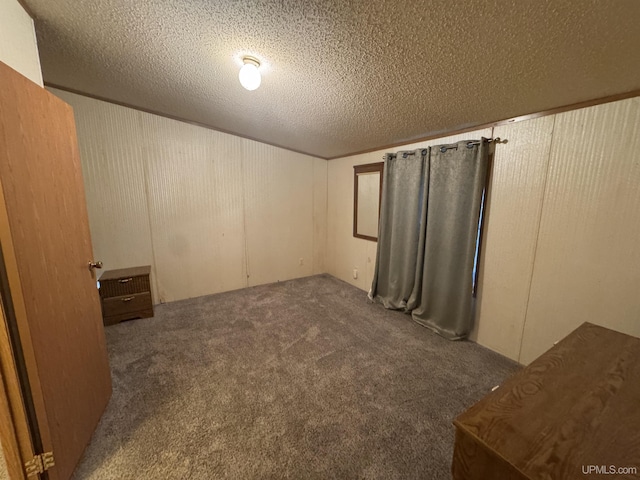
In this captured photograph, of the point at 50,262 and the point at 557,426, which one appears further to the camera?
the point at 50,262

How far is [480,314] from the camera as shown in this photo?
239cm

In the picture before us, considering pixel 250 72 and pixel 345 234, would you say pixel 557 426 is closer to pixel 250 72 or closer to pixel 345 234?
pixel 250 72

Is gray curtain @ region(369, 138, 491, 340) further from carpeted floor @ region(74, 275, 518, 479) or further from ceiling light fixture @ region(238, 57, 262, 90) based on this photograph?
ceiling light fixture @ region(238, 57, 262, 90)

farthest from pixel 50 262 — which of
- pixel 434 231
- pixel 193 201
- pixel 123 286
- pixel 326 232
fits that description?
pixel 326 232

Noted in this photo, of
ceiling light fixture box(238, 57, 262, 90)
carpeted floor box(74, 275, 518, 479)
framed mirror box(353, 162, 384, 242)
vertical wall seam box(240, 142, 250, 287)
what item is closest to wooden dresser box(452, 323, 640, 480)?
carpeted floor box(74, 275, 518, 479)

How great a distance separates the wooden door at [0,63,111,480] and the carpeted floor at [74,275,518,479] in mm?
308

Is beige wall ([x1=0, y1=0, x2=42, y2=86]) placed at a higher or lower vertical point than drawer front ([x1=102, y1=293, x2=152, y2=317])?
higher

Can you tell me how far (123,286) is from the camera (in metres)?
2.78

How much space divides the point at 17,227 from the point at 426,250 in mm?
2854

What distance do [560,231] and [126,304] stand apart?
403cm

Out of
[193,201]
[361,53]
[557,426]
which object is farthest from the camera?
[193,201]

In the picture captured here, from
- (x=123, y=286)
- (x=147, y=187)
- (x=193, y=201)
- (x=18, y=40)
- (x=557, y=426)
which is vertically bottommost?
(x=123, y=286)

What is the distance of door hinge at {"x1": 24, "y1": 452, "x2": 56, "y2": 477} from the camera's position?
3.47 ft

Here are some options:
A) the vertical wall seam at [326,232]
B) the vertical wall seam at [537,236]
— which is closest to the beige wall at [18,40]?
the vertical wall seam at [537,236]
